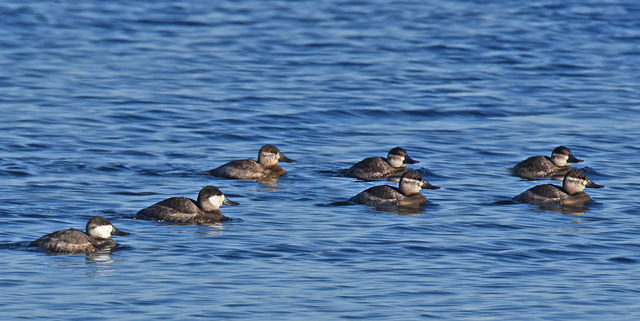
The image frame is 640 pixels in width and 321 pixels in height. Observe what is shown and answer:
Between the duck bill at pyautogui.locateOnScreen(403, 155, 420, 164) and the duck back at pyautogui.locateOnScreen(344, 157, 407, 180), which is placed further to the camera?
the duck bill at pyautogui.locateOnScreen(403, 155, 420, 164)

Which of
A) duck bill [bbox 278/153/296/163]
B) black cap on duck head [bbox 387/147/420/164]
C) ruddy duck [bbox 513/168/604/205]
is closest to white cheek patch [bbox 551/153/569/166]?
ruddy duck [bbox 513/168/604/205]

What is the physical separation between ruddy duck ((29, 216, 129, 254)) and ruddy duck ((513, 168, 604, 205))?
24.4 ft

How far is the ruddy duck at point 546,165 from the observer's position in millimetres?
23828

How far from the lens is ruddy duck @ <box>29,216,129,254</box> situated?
17.0 meters

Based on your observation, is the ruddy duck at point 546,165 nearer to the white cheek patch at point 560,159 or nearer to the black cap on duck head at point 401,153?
the white cheek patch at point 560,159

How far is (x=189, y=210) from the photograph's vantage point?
1922cm

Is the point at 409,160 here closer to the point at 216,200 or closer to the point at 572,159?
the point at 572,159

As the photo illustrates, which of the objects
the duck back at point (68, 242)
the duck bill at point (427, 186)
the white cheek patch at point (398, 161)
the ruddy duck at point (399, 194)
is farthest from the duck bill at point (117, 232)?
the white cheek patch at point (398, 161)

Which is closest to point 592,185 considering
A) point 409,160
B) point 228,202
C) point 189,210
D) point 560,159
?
point 560,159

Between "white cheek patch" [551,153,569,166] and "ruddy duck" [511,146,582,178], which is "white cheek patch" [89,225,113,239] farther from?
"white cheek patch" [551,153,569,166]

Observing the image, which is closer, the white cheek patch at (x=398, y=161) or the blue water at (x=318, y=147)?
the blue water at (x=318, y=147)

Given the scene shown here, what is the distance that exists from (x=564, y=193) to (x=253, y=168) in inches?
222

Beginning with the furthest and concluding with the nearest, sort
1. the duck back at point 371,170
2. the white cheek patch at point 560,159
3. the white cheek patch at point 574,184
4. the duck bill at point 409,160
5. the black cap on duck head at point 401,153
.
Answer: the white cheek patch at point 560,159 → the duck bill at point 409,160 → the black cap on duck head at point 401,153 → the duck back at point 371,170 → the white cheek patch at point 574,184

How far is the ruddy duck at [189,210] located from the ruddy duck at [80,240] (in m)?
1.70
